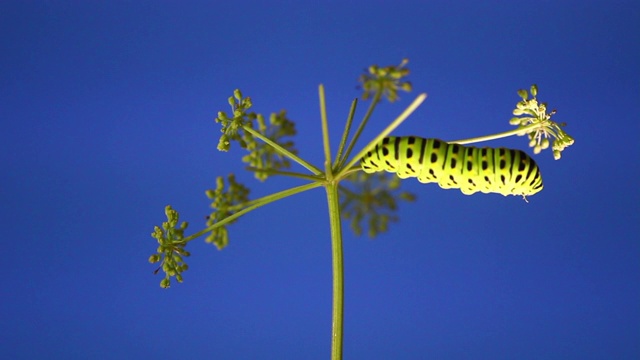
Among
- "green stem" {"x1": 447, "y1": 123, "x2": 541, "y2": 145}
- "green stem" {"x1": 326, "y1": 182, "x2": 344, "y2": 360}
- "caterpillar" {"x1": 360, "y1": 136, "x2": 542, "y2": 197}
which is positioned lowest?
"green stem" {"x1": 326, "y1": 182, "x2": 344, "y2": 360}

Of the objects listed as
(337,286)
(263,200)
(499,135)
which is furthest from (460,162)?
(263,200)

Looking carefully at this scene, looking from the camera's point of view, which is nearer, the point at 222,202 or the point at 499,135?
the point at 499,135

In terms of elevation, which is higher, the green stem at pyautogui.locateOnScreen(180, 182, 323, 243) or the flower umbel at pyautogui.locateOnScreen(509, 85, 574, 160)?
the flower umbel at pyautogui.locateOnScreen(509, 85, 574, 160)

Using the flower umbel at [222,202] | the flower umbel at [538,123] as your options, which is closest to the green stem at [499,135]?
the flower umbel at [538,123]

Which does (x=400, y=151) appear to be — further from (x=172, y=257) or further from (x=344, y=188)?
(x=172, y=257)

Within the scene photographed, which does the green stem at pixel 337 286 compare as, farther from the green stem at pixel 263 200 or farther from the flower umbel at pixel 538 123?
the flower umbel at pixel 538 123

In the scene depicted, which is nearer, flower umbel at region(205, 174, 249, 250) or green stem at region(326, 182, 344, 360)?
green stem at region(326, 182, 344, 360)

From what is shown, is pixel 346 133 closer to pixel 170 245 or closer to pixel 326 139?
pixel 326 139

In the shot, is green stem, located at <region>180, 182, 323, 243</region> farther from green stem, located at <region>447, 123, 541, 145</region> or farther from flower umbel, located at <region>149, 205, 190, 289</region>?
green stem, located at <region>447, 123, 541, 145</region>

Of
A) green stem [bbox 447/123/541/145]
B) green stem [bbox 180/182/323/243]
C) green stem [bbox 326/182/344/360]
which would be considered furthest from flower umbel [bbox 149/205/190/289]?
green stem [bbox 447/123/541/145]
